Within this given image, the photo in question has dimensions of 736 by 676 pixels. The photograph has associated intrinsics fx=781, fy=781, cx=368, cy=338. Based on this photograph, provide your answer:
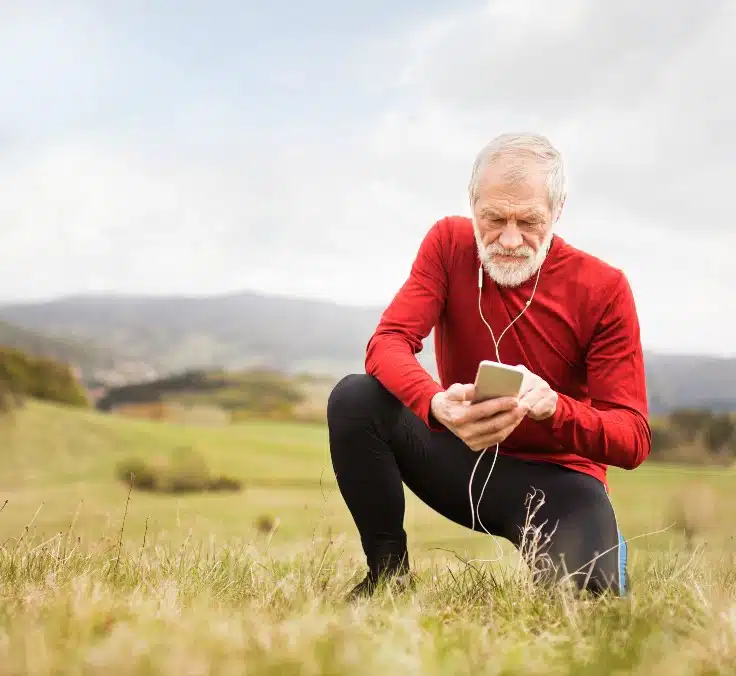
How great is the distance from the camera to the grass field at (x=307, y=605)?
1.82m

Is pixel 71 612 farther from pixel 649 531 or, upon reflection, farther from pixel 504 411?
pixel 649 531

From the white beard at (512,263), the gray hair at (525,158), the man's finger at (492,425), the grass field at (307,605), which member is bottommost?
the grass field at (307,605)

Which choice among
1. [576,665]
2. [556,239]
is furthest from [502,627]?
[556,239]

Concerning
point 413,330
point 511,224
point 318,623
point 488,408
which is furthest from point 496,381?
point 318,623

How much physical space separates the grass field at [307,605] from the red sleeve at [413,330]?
535 millimetres

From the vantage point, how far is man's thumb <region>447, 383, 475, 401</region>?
268 cm

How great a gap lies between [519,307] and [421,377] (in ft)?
2.05

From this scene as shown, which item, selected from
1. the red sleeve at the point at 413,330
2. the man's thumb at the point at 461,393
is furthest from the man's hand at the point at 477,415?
the red sleeve at the point at 413,330

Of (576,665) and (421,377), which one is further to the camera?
(421,377)

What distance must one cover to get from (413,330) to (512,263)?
489 millimetres

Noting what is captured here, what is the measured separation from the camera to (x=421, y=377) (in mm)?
2945

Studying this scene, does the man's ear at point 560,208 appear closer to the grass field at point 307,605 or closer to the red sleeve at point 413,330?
the red sleeve at point 413,330

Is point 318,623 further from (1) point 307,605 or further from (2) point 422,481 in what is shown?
(2) point 422,481

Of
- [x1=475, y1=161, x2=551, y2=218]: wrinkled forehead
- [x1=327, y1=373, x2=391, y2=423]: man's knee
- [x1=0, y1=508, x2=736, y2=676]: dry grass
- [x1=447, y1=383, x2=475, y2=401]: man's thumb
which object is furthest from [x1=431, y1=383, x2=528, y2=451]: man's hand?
[x1=475, y1=161, x2=551, y2=218]: wrinkled forehead
